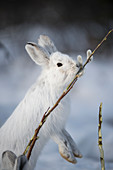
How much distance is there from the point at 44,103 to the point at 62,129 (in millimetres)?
96

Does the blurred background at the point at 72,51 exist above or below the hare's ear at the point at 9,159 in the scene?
above

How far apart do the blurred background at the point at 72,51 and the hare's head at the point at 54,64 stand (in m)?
0.24

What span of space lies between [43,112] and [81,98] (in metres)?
0.39

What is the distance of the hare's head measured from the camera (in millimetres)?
622

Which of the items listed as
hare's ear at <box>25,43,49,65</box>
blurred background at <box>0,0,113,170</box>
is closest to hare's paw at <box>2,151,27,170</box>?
hare's ear at <box>25,43,49,65</box>

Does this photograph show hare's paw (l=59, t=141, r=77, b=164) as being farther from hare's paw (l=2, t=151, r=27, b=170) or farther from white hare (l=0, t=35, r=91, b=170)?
hare's paw (l=2, t=151, r=27, b=170)

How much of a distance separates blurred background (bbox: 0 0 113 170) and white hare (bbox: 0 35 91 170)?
7.9 inches

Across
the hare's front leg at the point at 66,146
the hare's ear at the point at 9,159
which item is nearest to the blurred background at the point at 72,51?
the hare's front leg at the point at 66,146

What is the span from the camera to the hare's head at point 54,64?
0.62 m

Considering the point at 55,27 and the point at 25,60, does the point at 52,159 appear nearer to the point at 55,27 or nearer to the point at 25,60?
the point at 25,60

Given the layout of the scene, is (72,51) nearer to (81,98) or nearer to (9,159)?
(81,98)

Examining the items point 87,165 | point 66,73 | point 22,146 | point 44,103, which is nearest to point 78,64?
point 66,73

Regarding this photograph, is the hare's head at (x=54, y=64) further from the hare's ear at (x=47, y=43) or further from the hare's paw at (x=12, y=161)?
the hare's paw at (x=12, y=161)

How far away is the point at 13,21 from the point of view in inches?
36.2
